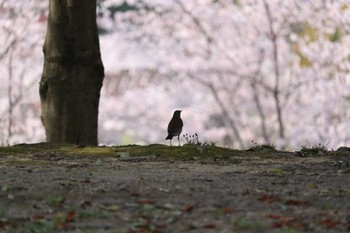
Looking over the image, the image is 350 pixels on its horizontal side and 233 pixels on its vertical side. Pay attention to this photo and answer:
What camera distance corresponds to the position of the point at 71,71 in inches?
369

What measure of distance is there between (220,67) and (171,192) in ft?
41.6

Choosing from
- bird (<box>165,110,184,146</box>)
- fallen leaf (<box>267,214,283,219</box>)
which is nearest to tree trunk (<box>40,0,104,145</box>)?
bird (<box>165,110,184,146</box>)

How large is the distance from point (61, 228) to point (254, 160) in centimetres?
400

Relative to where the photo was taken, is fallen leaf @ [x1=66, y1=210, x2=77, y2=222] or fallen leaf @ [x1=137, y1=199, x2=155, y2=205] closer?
fallen leaf @ [x1=66, y1=210, x2=77, y2=222]

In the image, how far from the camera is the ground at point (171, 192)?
424 centimetres

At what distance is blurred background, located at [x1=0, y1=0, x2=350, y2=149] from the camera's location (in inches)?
696

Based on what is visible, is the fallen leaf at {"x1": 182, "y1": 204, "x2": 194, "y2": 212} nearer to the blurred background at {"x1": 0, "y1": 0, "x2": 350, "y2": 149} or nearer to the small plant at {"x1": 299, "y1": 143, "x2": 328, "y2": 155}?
the small plant at {"x1": 299, "y1": 143, "x2": 328, "y2": 155}

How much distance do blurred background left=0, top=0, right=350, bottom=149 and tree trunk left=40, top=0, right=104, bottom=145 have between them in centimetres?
779

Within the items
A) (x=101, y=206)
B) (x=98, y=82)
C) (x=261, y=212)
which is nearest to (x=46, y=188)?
(x=101, y=206)

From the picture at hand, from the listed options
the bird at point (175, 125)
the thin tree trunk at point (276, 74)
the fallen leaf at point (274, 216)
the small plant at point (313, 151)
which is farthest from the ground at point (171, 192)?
the thin tree trunk at point (276, 74)

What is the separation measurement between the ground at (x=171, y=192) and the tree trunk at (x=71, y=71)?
1.32 m

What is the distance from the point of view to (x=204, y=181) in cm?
588

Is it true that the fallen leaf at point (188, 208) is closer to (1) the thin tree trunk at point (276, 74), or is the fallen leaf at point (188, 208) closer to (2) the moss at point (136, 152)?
(2) the moss at point (136, 152)

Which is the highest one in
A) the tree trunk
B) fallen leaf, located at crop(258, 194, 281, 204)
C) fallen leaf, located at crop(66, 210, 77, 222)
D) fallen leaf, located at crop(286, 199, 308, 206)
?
the tree trunk
